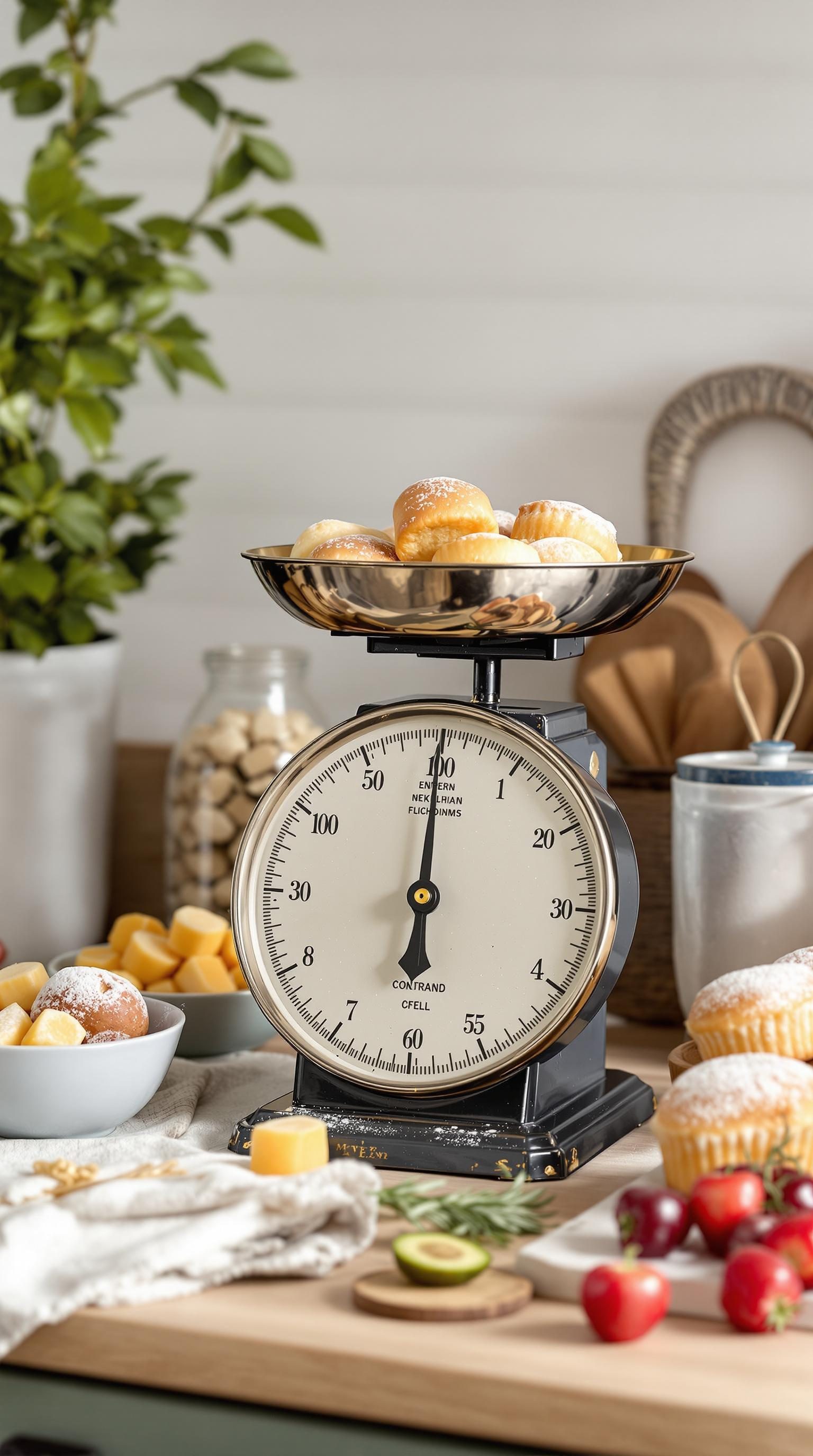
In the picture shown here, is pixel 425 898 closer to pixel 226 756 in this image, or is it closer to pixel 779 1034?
Answer: pixel 779 1034

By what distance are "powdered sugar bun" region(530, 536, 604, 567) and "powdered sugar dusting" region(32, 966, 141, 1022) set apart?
438mm

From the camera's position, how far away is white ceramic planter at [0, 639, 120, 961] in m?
1.62

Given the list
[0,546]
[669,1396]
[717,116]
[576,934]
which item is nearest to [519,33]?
[717,116]

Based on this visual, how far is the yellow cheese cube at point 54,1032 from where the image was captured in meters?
1.08

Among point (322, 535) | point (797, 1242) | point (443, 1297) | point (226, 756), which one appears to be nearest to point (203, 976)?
point (226, 756)

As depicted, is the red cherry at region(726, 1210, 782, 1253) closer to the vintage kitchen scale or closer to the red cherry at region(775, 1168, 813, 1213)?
the red cherry at region(775, 1168, 813, 1213)

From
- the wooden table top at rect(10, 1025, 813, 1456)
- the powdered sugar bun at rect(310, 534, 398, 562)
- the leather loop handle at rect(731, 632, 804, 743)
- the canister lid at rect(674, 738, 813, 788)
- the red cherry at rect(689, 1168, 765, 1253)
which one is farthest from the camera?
the leather loop handle at rect(731, 632, 804, 743)

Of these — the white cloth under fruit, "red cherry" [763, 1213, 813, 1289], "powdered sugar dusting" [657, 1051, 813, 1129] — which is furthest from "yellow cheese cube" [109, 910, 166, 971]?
"red cherry" [763, 1213, 813, 1289]

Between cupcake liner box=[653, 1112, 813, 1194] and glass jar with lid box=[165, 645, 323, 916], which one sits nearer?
cupcake liner box=[653, 1112, 813, 1194]

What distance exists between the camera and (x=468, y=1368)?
0.78 metres

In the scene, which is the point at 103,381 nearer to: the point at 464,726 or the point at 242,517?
the point at 242,517

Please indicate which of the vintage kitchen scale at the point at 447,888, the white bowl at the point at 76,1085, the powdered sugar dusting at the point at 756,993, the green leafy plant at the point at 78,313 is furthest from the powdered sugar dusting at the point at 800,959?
the green leafy plant at the point at 78,313

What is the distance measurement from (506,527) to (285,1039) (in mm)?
387

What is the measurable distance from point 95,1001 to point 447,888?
279 millimetres
